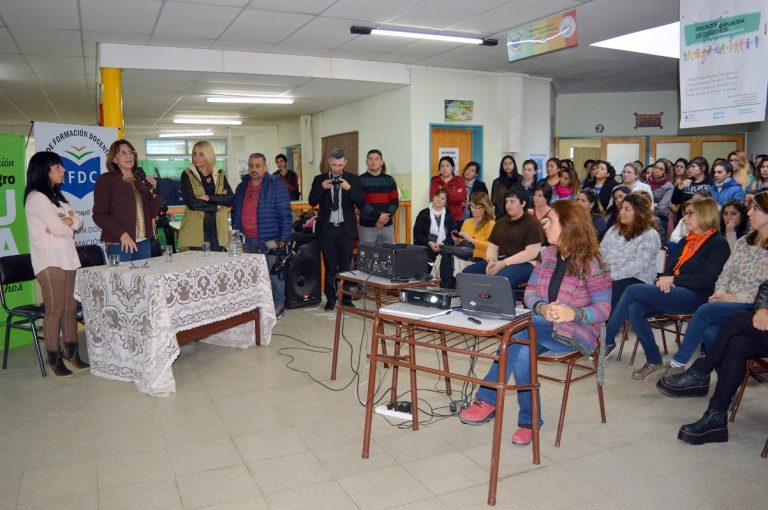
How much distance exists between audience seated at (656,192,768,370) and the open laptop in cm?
156

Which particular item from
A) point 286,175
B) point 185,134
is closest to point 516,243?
point 286,175

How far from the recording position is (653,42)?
757cm

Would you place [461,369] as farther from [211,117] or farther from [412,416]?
[211,117]

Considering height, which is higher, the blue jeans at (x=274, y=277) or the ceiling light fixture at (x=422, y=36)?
the ceiling light fixture at (x=422, y=36)

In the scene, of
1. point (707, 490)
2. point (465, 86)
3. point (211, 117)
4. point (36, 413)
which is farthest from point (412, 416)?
point (211, 117)

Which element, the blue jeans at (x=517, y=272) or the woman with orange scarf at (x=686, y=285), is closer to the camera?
the woman with orange scarf at (x=686, y=285)

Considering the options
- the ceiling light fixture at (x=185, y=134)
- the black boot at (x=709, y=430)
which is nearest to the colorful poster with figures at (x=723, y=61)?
the black boot at (x=709, y=430)

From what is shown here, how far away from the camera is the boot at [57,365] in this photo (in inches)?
164

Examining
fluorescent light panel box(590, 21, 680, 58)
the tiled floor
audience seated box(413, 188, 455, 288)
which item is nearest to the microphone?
the tiled floor

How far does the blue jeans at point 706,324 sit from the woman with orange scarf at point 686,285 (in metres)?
Result: 0.30

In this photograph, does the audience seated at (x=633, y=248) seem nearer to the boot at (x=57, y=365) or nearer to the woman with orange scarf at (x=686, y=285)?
the woman with orange scarf at (x=686, y=285)

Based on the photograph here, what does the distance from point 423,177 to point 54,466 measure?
6.15 m

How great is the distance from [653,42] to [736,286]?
499cm

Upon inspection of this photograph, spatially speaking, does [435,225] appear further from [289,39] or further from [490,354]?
[490,354]
